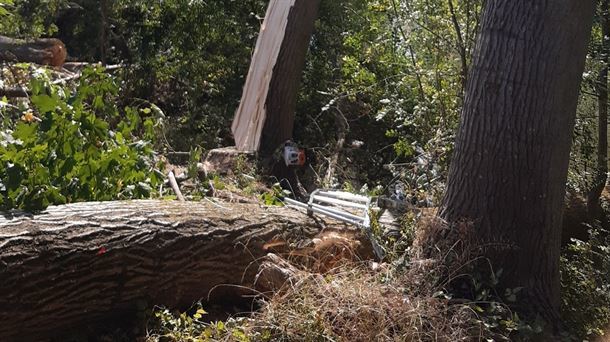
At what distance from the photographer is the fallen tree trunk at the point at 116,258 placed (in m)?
3.62

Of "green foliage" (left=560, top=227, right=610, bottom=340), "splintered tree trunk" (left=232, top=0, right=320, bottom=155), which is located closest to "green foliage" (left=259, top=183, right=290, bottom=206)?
"splintered tree trunk" (left=232, top=0, right=320, bottom=155)

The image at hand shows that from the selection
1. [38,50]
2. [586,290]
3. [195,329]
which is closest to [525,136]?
[586,290]

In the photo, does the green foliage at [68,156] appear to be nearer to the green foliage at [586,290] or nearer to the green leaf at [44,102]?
the green leaf at [44,102]

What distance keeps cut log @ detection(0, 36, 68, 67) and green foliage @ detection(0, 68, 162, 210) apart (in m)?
5.48

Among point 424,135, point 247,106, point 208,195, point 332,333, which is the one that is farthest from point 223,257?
point 247,106

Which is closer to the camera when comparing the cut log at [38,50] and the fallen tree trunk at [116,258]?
the fallen tree trunk at [116,258]

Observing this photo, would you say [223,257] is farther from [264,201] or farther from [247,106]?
[247,106]

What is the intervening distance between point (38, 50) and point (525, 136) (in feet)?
27.1

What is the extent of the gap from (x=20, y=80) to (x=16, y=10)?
218cm

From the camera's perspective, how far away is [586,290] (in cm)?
486

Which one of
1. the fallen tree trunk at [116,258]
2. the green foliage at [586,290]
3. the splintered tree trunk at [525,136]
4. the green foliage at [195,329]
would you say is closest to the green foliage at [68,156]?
the fallen tree trunk at [116,258]

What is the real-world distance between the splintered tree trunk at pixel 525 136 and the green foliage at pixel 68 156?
7.02 feet

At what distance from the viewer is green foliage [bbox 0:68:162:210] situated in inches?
162

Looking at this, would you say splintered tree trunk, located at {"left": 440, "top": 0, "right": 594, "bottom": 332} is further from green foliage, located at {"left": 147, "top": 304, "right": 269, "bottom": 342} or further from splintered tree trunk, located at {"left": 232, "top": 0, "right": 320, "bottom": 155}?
splintered tree trunk, located at {"left": 232, "top": 0, "right": 320, "bottom": 155}
